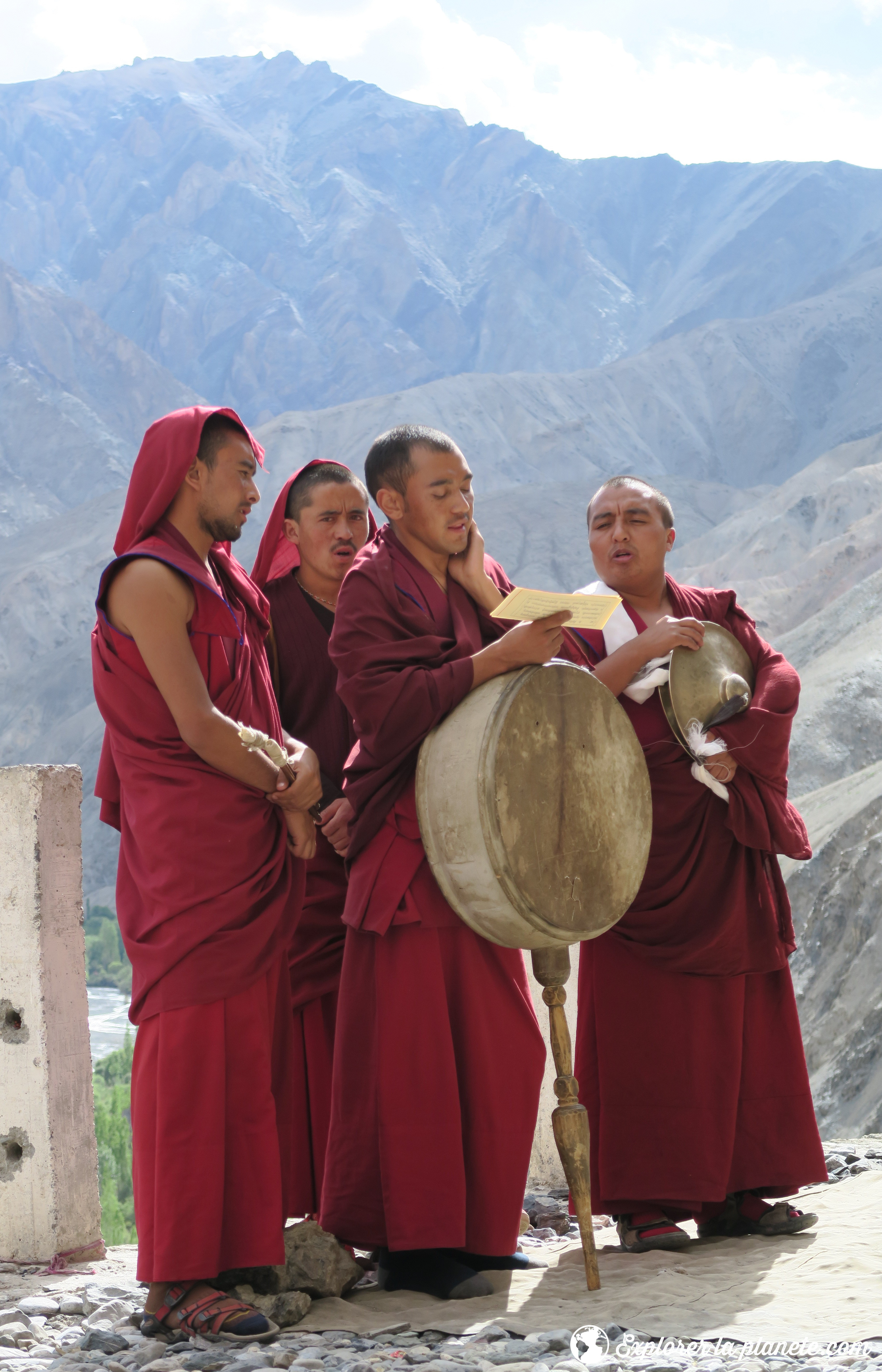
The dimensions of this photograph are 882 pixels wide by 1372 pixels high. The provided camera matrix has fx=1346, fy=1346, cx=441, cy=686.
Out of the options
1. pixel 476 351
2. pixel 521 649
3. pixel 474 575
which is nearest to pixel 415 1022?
pixel 521 649

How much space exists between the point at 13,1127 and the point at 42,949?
1.66ft

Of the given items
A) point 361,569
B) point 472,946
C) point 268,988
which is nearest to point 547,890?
point 472,946

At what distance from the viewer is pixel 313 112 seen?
9225cm

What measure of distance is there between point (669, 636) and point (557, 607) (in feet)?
2.06

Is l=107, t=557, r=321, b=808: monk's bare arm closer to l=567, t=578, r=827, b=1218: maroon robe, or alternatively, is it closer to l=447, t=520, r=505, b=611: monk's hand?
l=447, t=520, r=505, b=611: monk's hand

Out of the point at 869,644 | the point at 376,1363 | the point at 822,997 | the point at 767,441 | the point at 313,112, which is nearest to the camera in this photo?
the point at 376,1363

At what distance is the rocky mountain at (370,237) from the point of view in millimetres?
71000

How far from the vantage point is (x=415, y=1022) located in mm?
3113

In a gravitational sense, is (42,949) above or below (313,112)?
below

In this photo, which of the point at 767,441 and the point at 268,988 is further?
the point at 767,441

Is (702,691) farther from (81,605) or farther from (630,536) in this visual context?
(81,605)

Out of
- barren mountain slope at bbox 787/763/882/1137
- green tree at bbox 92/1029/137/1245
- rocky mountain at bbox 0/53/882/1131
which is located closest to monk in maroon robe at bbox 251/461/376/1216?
green tree at bbox 92/1029/137/1245

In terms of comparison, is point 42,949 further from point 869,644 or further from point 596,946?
point 869,644

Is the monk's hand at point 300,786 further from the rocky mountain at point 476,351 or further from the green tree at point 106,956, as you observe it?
the green tree at point 106,956
